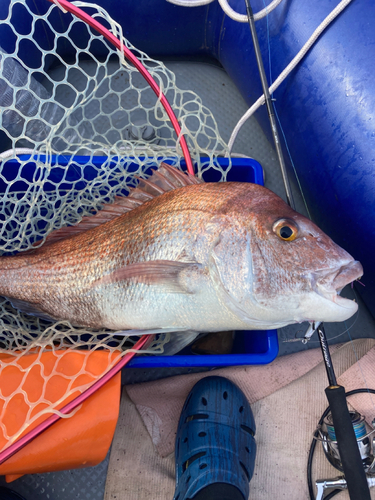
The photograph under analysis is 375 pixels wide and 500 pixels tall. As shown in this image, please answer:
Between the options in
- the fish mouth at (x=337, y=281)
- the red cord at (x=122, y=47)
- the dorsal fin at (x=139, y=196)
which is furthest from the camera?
the dorsal fin at (x=139, y=196)

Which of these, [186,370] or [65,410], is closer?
[65,410]

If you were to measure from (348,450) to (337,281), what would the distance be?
21.5 inches

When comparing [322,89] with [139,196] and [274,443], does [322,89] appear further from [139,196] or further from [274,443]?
[274,443]

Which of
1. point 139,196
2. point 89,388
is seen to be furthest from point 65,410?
point 139,196

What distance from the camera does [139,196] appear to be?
1.29 m

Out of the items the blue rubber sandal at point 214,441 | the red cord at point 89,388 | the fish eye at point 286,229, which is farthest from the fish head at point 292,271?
the blue rubber sandal at point 214,441

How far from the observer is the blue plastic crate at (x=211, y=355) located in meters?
1.18

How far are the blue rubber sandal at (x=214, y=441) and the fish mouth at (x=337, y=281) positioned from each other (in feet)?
2.90

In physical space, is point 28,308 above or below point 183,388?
above

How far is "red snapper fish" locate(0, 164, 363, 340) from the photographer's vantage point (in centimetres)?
92

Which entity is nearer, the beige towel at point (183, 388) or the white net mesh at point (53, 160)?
the white net mesh at point (53, 160)

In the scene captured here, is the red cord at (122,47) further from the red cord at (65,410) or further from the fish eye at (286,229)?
the red cord at (65,410)

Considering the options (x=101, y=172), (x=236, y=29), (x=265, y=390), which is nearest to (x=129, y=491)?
(x=265, y=390)

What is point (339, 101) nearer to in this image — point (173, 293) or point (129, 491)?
point (173, 293)
